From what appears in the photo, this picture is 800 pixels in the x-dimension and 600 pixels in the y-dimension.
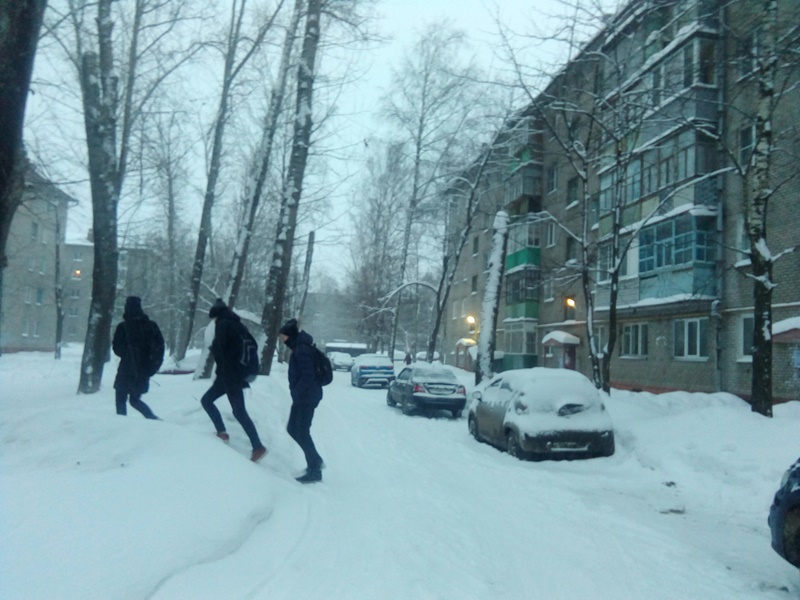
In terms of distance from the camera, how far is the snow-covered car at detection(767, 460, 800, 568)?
5066 mm

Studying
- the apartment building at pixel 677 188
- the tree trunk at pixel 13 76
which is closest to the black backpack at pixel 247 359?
the tree trunk at pixel 13 76

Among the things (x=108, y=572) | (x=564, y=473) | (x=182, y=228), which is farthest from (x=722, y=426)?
(x=182, y=228)

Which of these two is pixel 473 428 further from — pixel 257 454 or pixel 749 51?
pixel 749 51

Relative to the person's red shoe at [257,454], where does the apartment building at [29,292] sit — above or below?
above

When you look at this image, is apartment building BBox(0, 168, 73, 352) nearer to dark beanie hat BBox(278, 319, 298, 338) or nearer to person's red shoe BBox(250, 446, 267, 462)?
dark beanie hat BBox(278, 319, 298, 338)

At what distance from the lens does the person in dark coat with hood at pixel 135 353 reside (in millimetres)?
8344

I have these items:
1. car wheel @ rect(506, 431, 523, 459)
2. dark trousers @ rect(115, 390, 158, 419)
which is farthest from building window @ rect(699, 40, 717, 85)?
dark trousers @ rect(115, 390, 158, 419)

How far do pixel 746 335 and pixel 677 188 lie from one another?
6180mm

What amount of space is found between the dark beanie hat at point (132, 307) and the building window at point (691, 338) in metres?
20.3

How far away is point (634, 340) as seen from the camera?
28.5 meters

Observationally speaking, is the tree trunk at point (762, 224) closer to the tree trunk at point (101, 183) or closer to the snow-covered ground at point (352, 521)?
the snow-covered ground at point (352, 521)

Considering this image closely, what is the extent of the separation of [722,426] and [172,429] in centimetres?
858

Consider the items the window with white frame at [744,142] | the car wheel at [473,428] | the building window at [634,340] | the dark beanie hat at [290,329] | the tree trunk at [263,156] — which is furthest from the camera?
the building window at [634,340]

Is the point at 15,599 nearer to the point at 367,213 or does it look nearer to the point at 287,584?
the point at 287,584
